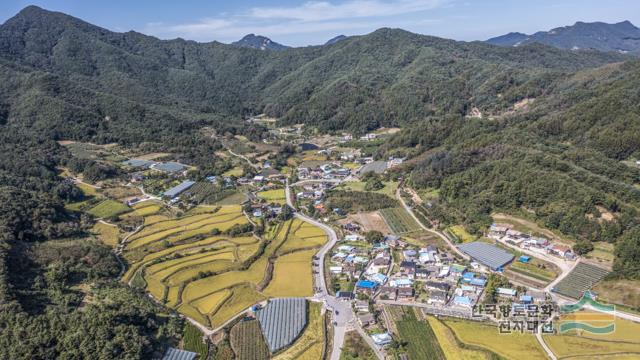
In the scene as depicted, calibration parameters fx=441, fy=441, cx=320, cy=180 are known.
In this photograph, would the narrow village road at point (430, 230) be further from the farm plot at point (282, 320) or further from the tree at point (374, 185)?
the farm plot at point (282, 320)

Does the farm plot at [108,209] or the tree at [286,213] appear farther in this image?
the farm plot at [108,209]

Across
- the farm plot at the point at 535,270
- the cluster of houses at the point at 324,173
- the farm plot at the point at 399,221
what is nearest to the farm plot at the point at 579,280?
the farm plot at the point at 535,270

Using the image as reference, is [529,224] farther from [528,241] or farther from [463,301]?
[463,301]

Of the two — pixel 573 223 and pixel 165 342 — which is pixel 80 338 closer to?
pixel 165 342

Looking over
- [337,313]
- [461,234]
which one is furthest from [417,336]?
[461,234]

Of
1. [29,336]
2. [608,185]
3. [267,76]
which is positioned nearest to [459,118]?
[608,185]
